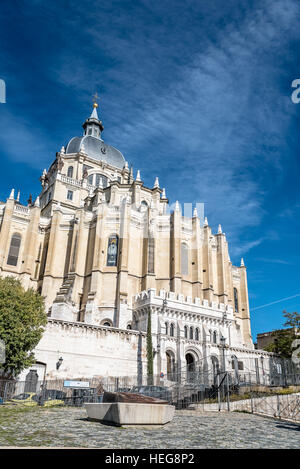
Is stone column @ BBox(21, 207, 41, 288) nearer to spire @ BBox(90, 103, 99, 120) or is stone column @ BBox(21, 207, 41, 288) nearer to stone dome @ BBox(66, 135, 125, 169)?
stone dome @ BBox(66, 135, 125, 169)

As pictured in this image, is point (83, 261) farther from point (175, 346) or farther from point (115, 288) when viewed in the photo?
point (175, 346)

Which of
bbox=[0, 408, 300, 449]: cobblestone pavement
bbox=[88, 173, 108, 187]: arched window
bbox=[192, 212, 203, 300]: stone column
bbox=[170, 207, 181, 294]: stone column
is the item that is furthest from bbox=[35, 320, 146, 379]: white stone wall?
bbox=[88, 173, 108, 187]: arched window

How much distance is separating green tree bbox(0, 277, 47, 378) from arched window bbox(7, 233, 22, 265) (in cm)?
1703

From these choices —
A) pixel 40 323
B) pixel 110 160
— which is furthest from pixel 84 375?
pixel 110 160

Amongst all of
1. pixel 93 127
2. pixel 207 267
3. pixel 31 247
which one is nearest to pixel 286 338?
pixel 207 267

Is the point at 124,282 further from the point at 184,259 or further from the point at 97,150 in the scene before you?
the point at 97,150

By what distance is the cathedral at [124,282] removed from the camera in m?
34.0

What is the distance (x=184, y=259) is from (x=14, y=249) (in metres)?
21.0

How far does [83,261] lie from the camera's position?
46.5 metres

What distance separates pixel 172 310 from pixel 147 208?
55.0 ft

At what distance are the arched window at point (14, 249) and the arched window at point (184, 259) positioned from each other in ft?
66.4

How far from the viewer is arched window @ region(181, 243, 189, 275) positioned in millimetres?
49938

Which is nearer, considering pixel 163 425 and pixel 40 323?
pixel 163 425
